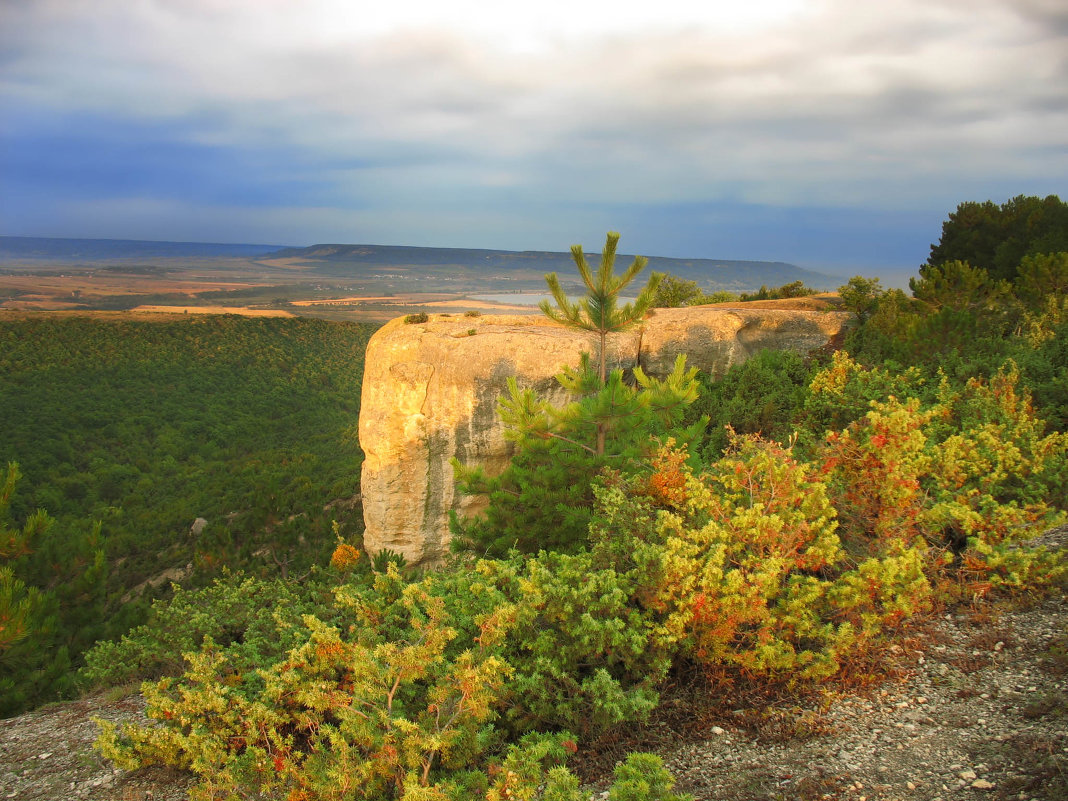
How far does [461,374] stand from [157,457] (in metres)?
32.6

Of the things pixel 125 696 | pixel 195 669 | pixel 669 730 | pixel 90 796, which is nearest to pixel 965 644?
pixel 669 730

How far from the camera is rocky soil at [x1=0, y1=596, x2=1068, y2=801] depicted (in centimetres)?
304

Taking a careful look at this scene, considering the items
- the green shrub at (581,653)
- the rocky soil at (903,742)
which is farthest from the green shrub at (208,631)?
the green shrub at (581,653)

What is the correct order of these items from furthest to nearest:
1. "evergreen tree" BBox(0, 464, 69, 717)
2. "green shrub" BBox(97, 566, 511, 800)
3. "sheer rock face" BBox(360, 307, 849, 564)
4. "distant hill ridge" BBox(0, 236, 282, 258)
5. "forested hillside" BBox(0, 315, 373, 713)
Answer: "distant hill ridge" BBox(0, 236, 282, 258) → "sheer rock face" BBox(360, 307, 849, 564) → "forested hillside" BBox(0, 315, 373, 713) → "evergreen tree" BBox(0, 464, 69, 717) → "green shrub" BBox(97, 566, 511, 800)

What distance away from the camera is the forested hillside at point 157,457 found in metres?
10.8

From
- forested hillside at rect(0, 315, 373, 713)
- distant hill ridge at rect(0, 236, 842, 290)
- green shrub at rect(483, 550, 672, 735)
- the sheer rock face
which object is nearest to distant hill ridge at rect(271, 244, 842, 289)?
distant hill ridge at rect(0, 236, 842, 290)

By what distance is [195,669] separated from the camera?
166 inches

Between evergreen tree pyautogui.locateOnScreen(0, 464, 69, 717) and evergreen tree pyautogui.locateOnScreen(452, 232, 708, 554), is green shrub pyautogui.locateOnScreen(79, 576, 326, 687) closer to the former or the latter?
evergreen tree pyautogui.locateOnScreen(0, 464, 69, 717)

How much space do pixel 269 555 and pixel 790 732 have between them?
20.2 m

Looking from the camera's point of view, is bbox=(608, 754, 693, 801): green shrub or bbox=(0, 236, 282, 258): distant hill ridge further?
bbox=(0, 236, 282, 258): distant hill ridge

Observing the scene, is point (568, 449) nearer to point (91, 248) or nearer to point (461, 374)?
point (461, 374)

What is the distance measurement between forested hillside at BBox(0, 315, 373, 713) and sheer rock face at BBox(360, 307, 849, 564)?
9.01 ft

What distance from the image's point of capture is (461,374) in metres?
14.5

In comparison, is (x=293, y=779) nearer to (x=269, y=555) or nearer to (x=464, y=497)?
(x=464, y=497)
